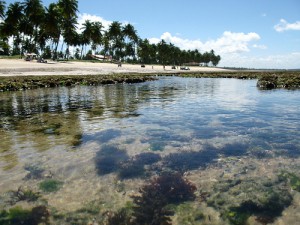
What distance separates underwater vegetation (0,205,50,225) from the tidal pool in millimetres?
82

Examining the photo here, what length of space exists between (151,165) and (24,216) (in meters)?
3.46

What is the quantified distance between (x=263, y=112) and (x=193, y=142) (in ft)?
26.8

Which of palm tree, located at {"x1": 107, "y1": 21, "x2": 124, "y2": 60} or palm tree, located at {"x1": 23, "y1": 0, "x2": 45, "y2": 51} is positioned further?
palm tree, located at {"x1": 107, "y1": 21, "x2": 124, "y2": 60}

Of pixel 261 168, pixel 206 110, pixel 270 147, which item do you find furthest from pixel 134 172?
pixel 206 110

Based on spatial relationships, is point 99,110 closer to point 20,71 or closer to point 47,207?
point 47,207

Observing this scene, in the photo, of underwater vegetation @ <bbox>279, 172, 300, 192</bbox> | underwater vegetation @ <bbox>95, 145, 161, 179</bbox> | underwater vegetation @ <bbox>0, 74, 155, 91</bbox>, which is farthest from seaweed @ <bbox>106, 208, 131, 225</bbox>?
underwater vegetation @ <bbox>0, 74, 155, 91</bbox>

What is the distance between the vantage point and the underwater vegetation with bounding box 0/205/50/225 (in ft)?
16.6

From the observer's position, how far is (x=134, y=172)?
7.20 m

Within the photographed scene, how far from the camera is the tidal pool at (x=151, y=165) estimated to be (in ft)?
18.0

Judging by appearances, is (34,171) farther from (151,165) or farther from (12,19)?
(12,19)

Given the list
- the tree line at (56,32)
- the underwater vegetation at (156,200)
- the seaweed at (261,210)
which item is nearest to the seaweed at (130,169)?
the underwater vegetation at (156,200)

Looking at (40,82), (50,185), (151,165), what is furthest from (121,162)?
(40,82)

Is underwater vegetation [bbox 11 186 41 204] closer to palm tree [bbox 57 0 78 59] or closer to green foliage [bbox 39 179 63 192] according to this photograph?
green foliage [bbox 39 179 63 192]

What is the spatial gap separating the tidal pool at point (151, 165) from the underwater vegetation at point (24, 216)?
82mm
